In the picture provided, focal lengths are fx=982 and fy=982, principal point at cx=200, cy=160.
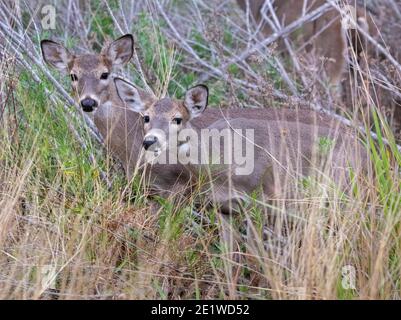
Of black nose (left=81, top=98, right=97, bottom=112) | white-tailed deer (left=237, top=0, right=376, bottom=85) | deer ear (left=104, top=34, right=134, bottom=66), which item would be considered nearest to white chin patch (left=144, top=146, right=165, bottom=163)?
black nose (left=81, top=98, right=97, bottom=112)

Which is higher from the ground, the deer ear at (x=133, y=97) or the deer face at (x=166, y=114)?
the deer ear at (x=133, y=97)

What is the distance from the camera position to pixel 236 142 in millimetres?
6957

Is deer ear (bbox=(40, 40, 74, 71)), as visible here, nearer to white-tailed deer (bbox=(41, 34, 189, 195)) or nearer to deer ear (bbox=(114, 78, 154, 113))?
white-tailed deer (bbox=(41, 34, 189, 195))

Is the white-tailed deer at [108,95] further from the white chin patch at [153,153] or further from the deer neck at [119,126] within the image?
the white chin patch at [153,153]

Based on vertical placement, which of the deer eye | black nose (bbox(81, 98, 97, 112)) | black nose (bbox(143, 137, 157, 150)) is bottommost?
black nose (bbox(143, 137, 157, 150))

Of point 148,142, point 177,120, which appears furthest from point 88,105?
point 148,142

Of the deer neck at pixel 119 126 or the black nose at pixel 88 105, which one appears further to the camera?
the deer neck at pixel 119 126

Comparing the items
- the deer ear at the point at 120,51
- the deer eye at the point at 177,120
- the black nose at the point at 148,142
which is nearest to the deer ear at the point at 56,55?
the deer ear at the point at 120,51

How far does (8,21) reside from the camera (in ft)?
24.7

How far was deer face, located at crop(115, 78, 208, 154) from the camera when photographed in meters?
6.47

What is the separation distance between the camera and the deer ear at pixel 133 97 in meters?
7.00

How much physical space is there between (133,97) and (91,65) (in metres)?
0.47

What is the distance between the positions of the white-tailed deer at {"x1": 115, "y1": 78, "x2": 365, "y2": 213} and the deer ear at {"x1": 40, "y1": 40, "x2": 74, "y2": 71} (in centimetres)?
58
